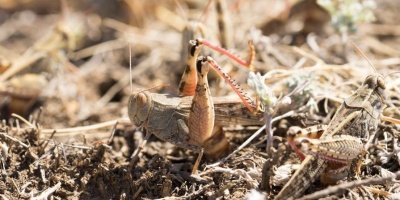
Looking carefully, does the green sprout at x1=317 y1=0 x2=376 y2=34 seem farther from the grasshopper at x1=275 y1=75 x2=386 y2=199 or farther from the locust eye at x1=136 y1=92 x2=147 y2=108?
the locust eye at x1=136 y1=92 x2=147 y2=108

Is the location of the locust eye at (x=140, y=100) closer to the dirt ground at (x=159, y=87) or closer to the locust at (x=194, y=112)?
the locust at (x=194, y=112)

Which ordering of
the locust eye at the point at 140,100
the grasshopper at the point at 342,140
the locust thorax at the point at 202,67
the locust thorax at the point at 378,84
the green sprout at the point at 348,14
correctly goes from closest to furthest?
1. the grasshopper at the point at 342,140
2. the locust thorax at the point at 378,84
3. the locust thorax at the point at 202,67
4. the locust eye at the point at 140,100
5. the green sprout at the point at 348,14

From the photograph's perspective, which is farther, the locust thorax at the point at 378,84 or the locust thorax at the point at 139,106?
the locust thorax at the point at 139,106

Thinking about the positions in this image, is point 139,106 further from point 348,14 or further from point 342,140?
point 348,14

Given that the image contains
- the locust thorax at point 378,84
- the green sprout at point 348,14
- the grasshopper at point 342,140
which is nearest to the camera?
the grasshopper at point 342,140

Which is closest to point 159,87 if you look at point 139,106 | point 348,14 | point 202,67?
point 139,106

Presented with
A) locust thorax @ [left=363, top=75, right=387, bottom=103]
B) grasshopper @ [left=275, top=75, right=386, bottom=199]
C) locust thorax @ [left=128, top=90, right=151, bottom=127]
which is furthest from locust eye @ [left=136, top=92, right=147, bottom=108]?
locust thorax @ [left=363, top=75, right=387, bottom=103]

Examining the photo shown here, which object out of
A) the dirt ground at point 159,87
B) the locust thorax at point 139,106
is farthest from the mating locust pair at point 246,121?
the dirt ground at point 159,87

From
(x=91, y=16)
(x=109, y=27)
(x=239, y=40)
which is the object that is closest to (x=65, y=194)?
(x=239, y=40)
